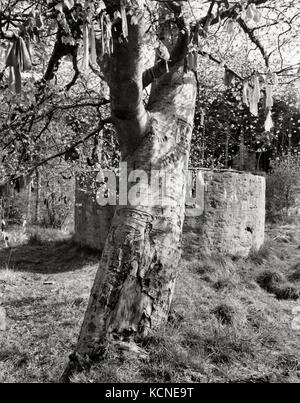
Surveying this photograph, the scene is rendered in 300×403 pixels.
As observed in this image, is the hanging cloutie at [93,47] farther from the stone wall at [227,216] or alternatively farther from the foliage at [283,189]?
the foliage at [283,189]

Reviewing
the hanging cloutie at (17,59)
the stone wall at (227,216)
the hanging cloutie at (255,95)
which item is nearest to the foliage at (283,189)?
the stone wall at (227,216)

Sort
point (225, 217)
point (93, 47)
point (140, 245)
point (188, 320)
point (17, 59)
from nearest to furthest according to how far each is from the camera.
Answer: point (17, 59) → point (93, 47) → point (140, 245) → point (188, 320) → point (225, 217)

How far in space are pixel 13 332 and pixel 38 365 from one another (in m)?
1.24

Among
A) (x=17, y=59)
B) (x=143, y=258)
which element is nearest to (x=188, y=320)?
(x=143, y=258)

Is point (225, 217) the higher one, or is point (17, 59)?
point (17, 59)

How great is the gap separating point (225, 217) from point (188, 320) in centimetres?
360

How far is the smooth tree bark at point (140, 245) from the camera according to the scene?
3854mm

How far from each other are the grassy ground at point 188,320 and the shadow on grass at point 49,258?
3 centimetres

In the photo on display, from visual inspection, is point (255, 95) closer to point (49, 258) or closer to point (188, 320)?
point (188, 320)

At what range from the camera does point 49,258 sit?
979 cm

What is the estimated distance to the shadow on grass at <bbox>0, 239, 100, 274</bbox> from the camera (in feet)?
28.9

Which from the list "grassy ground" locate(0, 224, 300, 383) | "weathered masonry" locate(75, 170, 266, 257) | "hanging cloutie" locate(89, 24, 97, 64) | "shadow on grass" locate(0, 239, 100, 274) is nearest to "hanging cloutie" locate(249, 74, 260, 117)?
"hanging cloutie" locate(89, 24, 97, 64)

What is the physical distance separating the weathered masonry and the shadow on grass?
372 mm
